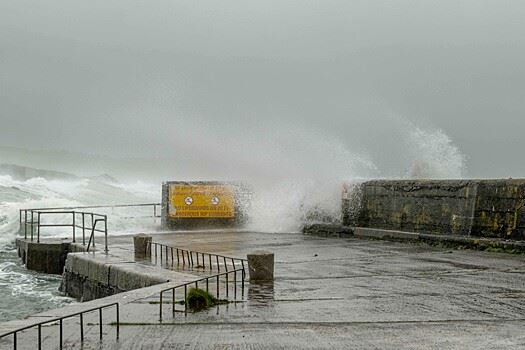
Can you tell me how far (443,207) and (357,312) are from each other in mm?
8290

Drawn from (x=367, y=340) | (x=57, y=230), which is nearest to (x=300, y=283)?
(x=367, y=340)

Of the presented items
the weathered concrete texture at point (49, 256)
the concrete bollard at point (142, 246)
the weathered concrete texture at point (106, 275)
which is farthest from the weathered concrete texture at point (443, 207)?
the weathered concrete texture at point (49, 256)

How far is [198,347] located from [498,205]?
30.6ft

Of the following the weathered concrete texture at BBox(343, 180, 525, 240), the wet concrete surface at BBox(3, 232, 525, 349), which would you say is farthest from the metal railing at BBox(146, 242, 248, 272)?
the weathered concrete texture at BBox(343, 180, 525, 240)

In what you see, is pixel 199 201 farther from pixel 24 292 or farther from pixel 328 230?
pixel 24 292

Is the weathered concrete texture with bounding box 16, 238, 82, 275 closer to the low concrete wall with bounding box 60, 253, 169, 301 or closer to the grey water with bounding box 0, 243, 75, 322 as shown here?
the grey water with bounding box 0, 243, 75, 322

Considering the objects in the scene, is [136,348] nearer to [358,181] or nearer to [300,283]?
[300,283]

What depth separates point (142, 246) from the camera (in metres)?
12.2

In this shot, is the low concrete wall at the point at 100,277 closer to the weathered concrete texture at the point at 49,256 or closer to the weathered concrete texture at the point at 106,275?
the weathered concrete texture at the point at 106,275

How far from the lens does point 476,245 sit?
521 inches

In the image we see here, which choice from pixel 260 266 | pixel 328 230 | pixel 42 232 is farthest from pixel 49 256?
pixel 260 266

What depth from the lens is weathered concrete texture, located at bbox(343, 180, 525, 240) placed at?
13.1 metres

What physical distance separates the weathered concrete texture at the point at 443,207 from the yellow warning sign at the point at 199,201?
15.3ft

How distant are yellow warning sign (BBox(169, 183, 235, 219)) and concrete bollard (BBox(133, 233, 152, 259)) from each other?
8817 mm
